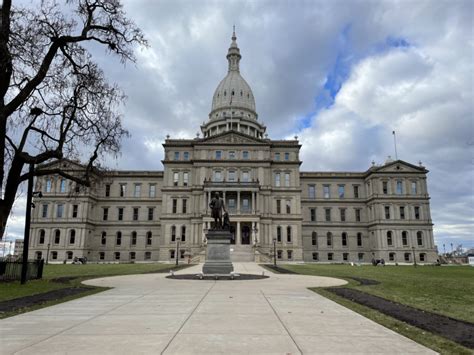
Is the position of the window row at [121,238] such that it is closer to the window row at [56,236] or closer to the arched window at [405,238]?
the window row at [56,236]

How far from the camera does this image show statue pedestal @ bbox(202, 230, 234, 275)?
24.5 meters

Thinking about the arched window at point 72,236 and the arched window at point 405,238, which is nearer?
the arched window at point 72,236

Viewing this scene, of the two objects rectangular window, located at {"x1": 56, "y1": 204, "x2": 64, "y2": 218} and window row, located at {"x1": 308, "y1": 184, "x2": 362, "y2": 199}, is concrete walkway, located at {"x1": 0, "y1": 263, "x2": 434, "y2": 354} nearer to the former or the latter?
rectangular window, located at {"x1": 56, "y1": 204, "x2": 64, "y2": 218}

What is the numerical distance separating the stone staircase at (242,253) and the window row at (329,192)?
1068 inches

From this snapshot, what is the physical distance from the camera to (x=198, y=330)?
25.6 ft

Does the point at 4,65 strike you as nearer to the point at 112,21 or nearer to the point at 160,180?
the point at 112,21

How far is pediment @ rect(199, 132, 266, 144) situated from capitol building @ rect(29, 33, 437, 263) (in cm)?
20

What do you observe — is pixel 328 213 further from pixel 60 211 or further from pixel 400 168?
pixel 60 211

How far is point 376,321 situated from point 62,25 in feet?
63.4

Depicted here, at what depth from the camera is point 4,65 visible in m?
15.8

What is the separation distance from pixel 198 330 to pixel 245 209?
207 feet

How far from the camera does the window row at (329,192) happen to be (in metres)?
82.7

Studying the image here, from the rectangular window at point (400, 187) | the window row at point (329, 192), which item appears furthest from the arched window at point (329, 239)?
the rectangular window at point (400, 187)

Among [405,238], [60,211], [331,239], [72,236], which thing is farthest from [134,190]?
[405,238]
